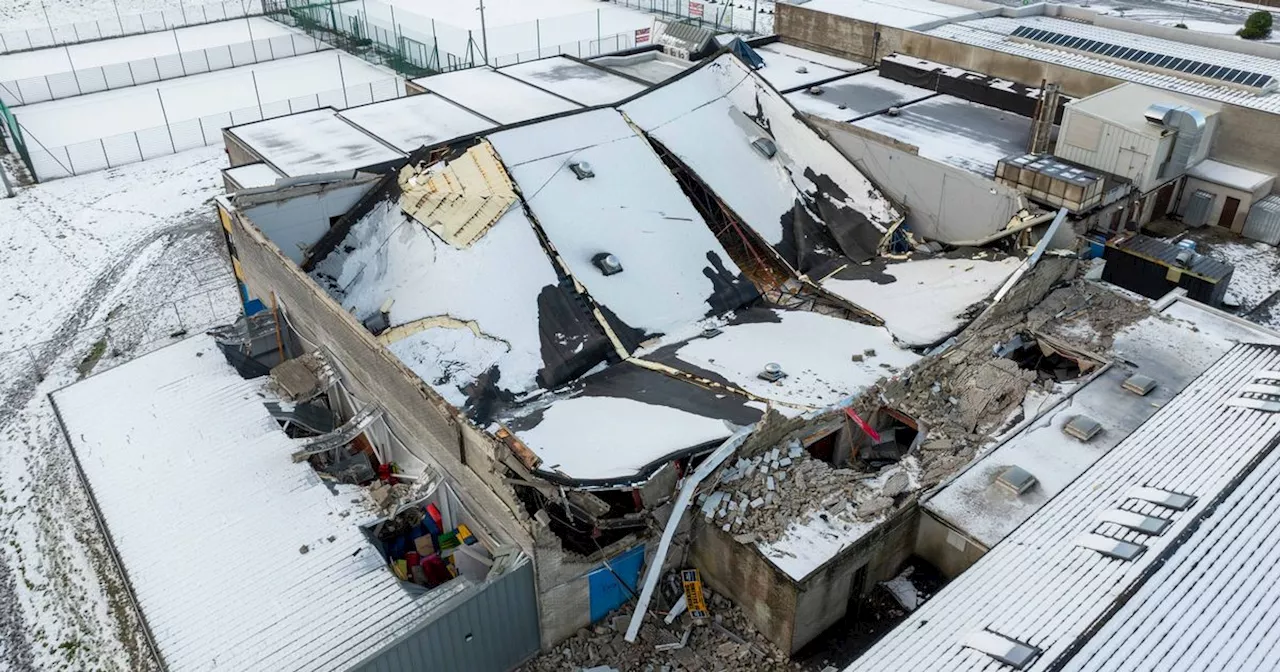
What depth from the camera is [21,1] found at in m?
65.6

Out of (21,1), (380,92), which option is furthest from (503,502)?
(21,1)

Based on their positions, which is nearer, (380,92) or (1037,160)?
(1037,160)

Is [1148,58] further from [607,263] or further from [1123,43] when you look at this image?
[607,263]

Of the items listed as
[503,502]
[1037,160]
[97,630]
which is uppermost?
[1037,160]

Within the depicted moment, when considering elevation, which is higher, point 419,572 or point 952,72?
point 952,72

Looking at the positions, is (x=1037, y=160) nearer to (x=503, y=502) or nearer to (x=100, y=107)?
(x=503, y=502)

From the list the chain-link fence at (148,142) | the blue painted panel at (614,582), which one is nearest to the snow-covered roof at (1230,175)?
the blue painted panel at (614,582)

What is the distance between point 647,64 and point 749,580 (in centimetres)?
2612

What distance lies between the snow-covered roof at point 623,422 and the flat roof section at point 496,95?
12.0 m

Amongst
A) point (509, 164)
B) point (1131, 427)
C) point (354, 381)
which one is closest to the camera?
point (1131, 427)

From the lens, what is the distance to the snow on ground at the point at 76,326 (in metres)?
17.3

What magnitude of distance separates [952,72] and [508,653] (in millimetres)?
28007

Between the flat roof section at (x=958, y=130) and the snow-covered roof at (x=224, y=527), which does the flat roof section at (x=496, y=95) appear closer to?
the flat roof section at (x=958, y=130)

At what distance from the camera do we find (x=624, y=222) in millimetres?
23578
